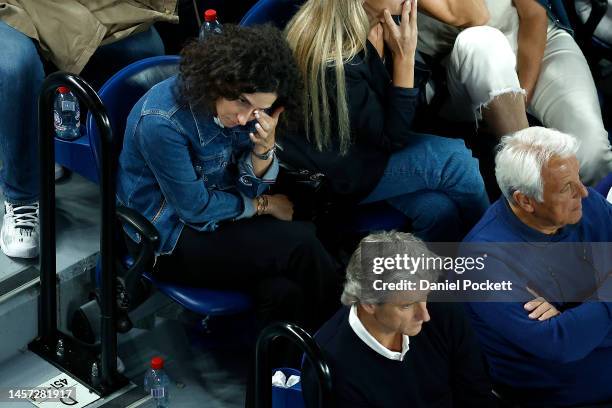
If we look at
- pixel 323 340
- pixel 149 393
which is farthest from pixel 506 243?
pixel 149 393

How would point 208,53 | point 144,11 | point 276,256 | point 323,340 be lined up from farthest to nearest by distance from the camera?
point 144,11 → point 276,256 → point 208,53 → point 323,340

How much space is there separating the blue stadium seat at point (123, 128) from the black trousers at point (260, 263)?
0.03m

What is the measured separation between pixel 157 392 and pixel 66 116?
97 cm

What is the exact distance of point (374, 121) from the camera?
153 inches

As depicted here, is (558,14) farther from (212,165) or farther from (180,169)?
(180,169)

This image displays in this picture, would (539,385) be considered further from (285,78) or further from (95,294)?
(95,294)

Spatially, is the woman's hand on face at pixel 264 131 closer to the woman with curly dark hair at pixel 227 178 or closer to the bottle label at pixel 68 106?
the woman with curly dark hair at pixel 227 178

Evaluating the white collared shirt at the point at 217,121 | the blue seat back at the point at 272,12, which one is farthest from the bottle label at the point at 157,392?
the blue seat back at the point at 272,12

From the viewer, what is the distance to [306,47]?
378 cm

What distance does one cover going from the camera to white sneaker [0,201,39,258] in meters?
3.96

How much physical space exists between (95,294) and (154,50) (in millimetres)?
914

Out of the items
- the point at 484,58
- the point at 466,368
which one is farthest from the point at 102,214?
the point at 484,58

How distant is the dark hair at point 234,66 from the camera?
3.41 m

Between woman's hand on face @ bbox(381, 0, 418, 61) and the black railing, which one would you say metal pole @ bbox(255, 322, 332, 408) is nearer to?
the black railing
